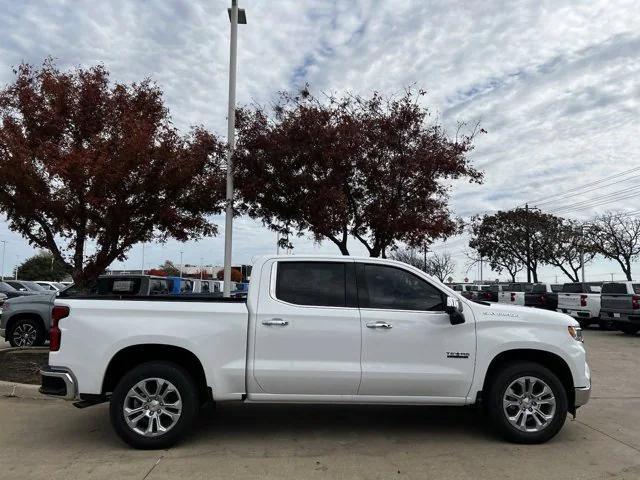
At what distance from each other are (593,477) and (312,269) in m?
3.14

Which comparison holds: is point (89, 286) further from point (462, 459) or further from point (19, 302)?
point (462, 459)

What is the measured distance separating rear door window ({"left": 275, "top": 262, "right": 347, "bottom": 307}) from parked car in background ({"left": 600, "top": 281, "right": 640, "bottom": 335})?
50.5 ft

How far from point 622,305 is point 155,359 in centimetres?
1687

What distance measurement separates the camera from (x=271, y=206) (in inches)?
429

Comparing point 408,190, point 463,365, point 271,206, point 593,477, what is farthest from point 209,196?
point 593,477

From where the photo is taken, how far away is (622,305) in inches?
712

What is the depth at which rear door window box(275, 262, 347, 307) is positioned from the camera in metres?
5.71

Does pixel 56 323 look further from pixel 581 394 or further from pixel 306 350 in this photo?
pixel 581 394

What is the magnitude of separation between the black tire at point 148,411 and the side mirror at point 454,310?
262 centimetres

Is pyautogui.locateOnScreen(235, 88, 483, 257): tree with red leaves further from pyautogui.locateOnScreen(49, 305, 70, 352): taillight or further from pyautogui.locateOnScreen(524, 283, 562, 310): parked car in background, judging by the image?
pyautogui.locateOnScreen(524, 283, 562, 310): parked car in background

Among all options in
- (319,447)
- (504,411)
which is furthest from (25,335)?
(504,411)

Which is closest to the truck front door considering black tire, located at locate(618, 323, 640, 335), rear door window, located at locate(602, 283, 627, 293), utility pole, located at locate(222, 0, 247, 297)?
utility pole, located at locate(222, 0, 247, 297)

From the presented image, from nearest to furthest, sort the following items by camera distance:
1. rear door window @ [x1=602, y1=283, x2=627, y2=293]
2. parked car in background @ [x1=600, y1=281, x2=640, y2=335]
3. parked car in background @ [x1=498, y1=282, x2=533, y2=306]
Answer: parked car in background @ [x1=600, y1=281, x2=640, y2=335] < rear door window @ [x1=602, y1=283, x2=627, y2=293] < parked car in background @ [x1=498, y1=282, x2=533, y2=306]

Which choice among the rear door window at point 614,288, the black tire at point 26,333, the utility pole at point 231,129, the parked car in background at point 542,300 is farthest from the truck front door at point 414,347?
the parked car in background at point 542,300
